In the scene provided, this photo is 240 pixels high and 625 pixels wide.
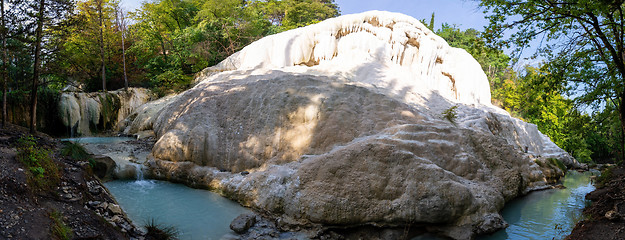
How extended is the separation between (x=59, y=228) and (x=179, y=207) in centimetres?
329

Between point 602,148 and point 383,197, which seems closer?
point 383,197

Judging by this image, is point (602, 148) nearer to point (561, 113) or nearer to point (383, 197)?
point (561, 113)

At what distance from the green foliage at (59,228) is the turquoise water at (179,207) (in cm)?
184

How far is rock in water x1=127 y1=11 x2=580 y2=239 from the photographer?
6.60 metres

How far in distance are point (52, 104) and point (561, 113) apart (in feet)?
113

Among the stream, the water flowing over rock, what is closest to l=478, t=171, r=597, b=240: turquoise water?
the stream

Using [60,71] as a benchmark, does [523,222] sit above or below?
below

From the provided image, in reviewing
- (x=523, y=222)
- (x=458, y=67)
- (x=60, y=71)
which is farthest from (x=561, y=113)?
(x=60, y=71)

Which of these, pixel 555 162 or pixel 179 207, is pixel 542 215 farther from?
pixel 179 207

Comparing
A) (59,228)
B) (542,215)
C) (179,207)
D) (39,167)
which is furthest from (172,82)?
(542,215)

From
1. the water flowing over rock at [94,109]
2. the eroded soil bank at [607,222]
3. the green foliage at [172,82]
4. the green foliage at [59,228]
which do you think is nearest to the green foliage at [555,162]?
the eroded soil bank at [607,222]

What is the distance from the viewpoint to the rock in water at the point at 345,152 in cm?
660

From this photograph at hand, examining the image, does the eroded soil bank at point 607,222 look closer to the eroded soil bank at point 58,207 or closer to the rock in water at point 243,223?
the rock in water at point 243,223

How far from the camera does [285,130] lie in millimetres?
9383
